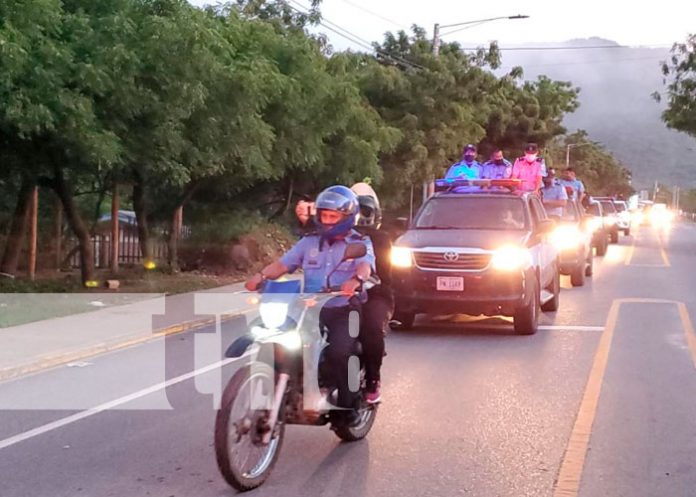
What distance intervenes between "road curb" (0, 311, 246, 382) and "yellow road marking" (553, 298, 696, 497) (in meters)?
5.44

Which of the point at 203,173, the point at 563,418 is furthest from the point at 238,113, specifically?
the point at 563,418

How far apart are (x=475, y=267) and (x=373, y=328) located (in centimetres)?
572

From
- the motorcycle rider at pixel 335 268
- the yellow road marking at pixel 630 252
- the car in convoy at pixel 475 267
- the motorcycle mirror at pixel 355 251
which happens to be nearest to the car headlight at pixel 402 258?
the car in convoy at pixel 475 267

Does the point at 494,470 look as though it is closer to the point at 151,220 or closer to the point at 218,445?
the point at 218,445

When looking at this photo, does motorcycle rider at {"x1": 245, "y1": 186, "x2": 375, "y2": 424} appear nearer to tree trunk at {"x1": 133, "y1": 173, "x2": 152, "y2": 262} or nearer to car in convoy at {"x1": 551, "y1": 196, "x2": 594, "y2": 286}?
car in convoy at {"x1": 551, "y1": 196, "x2": 594, "y2": 286}

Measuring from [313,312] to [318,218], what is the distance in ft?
2.16

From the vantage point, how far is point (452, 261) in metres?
12.5

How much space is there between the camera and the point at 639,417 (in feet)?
26.4

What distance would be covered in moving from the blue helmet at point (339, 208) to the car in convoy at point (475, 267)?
19.5 ft

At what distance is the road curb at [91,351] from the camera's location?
10039 mm

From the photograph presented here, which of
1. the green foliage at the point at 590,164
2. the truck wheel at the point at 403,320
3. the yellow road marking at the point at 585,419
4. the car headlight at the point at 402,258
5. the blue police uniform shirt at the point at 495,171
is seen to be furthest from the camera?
the green foliage at the point at 590,164

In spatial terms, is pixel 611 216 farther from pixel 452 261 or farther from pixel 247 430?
pixel 247 430

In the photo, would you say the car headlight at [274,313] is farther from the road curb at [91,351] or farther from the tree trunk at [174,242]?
the tree trunk at [174,242]

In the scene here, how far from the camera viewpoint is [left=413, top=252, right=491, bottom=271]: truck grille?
1243 cm
